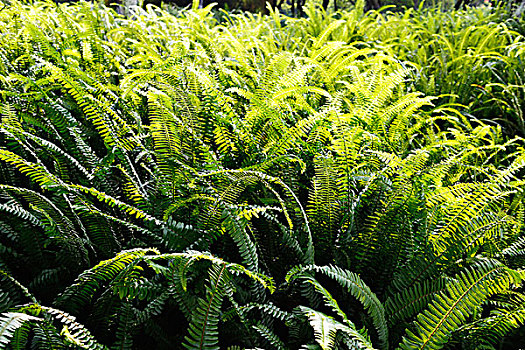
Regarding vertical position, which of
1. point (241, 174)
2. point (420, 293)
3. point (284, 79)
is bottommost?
point (420, 293)

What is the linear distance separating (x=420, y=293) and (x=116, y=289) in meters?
0.80

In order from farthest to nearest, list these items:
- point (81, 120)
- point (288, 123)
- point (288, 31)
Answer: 1. point (288, 31)
2. point (288, 123)
3. point (81, 120)

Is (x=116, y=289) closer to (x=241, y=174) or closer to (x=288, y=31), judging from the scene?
(x=241, y=174)

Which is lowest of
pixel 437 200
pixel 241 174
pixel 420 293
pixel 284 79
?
pixel 420 293

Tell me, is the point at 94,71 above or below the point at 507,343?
above

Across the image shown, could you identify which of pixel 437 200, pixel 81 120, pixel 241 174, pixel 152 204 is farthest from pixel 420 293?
pixel 81 120

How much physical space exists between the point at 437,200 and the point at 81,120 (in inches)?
58.1

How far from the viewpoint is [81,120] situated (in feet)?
6.03

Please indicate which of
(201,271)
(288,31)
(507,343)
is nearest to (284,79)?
(201,271)

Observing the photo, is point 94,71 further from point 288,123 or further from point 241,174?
point 241,174

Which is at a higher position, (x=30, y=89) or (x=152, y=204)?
(x=30, y=89)

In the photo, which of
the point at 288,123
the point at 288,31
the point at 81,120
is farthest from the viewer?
the point at 288,31

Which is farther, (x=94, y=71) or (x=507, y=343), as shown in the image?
(x=94, y=71)

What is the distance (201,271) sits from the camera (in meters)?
1.18
